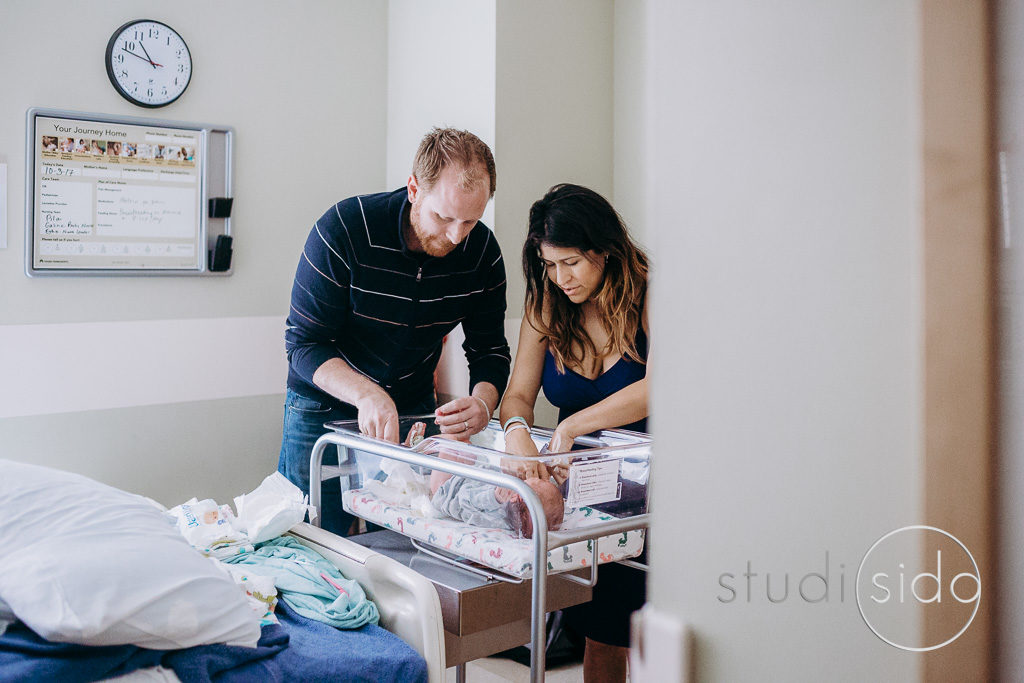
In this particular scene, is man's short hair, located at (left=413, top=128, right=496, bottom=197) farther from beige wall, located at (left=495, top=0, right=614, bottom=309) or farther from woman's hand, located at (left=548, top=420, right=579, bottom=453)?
beige wall, located at (left=495, top=0, right=614, bottom=309)

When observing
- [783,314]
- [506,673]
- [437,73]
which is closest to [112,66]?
[437,73]

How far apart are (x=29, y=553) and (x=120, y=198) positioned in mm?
1916

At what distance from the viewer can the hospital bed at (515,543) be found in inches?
57.9

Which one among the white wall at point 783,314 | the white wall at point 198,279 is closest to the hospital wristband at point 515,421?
the white wall at point 783,314

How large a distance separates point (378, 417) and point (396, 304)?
1.52 feet

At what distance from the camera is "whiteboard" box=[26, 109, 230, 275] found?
2.88m

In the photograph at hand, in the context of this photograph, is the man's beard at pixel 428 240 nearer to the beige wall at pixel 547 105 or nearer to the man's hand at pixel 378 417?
the man's hand at pixel 378 417

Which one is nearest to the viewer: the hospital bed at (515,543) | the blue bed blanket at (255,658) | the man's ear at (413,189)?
the blue bed blanket at (255,658)

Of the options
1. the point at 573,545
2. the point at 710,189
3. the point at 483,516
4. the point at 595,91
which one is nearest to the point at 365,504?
the point at 483,516

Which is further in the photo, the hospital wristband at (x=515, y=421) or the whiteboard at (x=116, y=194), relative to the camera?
the whiteboard at (x=116, y=194)

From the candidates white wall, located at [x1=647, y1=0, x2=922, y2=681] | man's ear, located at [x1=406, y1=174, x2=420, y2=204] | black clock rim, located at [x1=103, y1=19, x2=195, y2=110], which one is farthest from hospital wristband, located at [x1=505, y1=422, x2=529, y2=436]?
black clock rim, located at [x1=103, y1=19, x2=195, y2=110]

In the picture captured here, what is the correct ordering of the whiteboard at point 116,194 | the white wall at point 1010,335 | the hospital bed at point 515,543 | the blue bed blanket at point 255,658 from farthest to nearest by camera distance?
the whiteboard at point 116,194 → the hospital bed at point 515,543 → the blue bed blanket at point 255,658 → the white wall at point 1010,335

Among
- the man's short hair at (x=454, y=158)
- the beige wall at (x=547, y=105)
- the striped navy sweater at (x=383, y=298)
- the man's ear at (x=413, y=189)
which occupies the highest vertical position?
the beige wall at (x=547, y=105)

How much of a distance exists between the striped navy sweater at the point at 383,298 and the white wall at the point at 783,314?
1.69m
